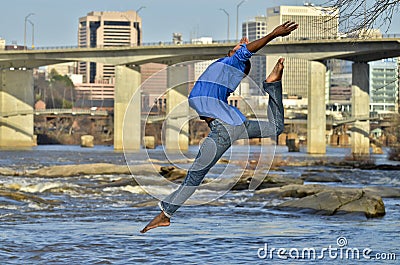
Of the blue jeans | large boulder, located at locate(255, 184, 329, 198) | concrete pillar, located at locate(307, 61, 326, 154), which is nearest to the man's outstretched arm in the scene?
the blue jeans

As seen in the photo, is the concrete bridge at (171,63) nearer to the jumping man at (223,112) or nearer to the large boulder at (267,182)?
the large boulder at (267,182)

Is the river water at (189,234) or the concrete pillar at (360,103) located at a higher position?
the concrete pillar at (360,103)

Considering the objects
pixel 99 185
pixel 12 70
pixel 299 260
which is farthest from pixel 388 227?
pixel 12 70

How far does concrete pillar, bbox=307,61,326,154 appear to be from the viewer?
110m

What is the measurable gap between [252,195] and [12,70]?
3912 inches

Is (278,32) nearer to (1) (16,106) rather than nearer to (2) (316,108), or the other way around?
(2) (316,108)

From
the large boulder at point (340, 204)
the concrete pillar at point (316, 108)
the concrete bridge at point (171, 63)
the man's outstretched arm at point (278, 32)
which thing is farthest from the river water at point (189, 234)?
the concrete pillar at point (316, 108)

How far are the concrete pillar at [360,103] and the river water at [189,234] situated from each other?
82263 millimetres

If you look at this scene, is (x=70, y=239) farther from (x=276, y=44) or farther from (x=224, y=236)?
(x=276, y=44)

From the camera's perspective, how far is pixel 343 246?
809 inches

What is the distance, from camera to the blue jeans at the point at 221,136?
10.8 m

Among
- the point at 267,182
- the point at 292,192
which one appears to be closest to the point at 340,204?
the point at 292,192

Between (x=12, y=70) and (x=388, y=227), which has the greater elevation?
(x=12, y=70)

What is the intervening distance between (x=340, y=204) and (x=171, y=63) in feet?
304
